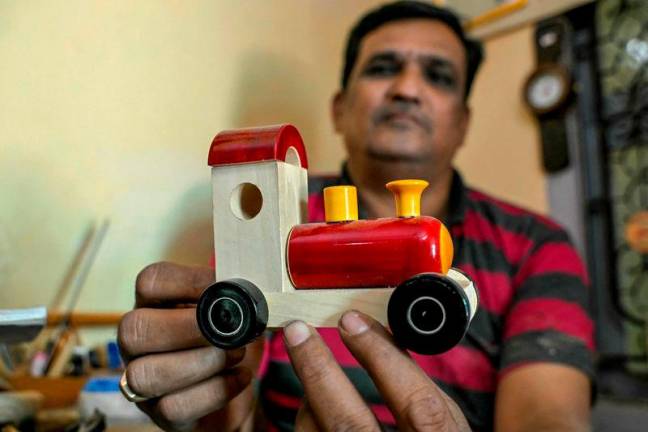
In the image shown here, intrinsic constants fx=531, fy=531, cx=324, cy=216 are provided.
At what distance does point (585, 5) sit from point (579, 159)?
12.2 inches

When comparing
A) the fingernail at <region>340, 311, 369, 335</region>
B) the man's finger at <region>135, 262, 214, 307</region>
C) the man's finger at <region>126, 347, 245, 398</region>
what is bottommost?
the man's finger at <region>126, 347, 245, 398</region>

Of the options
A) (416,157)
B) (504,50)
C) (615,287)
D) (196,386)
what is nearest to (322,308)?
(196,386)

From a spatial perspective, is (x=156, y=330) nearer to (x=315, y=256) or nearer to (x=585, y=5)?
(x=315, y=256)

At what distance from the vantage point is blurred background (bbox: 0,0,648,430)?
69cm

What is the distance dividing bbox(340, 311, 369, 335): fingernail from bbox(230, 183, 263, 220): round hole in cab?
0.11 metres

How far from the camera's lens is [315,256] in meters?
0.39

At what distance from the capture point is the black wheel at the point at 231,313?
1.23 feet

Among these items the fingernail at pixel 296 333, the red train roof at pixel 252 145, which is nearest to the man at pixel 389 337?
the fingernail at pixel 296 333

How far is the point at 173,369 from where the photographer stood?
0.46 metres

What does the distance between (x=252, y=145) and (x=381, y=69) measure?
1.77 ft

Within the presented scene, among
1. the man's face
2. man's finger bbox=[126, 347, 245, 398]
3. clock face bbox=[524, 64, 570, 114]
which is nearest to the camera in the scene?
man's finger bbox=[126, 347, 245, 398]

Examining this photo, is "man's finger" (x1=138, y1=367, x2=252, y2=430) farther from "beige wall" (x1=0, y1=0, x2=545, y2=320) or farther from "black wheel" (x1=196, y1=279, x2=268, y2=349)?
"beige wall" (x1=0, y1=0, x2=545, y2=320)

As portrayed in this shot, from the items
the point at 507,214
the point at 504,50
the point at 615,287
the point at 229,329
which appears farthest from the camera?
the point at 504,50

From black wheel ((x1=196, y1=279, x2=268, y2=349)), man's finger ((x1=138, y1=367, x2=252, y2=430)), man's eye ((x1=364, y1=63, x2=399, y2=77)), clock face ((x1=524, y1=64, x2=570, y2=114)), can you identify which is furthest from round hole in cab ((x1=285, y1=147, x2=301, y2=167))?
clock face ((x1=524, y1=64, x2=570, y2=114))
